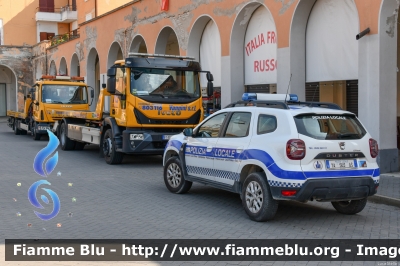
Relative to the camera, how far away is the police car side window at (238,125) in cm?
834

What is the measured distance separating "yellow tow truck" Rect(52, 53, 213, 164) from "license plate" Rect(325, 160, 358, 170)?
7.00 meters

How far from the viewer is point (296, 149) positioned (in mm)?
7312

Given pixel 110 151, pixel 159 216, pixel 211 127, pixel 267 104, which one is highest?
pixel 267 104

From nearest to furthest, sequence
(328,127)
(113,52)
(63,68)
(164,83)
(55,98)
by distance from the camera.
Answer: (328,127) → (164,83) → (55,98) → (113,52) → (63,68)

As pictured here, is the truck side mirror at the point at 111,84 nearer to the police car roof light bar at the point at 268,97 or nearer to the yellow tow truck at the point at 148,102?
the yellow tow truck at the point at 148,102

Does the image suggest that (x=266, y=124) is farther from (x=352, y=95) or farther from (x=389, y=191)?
(x=352, y=95)

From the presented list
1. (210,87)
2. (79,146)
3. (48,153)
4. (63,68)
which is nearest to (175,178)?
(48,153)

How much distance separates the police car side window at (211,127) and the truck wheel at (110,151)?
539 centimetres

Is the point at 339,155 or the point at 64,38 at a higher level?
the point at 64,38

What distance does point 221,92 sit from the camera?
738 inches

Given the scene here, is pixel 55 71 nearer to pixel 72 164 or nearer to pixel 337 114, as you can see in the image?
pixel 72 164

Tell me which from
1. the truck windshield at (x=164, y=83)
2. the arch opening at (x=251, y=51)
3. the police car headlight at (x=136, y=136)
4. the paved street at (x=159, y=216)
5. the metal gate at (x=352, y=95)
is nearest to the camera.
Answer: the paved street at (x=159, y=216)

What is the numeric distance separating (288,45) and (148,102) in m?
4.36

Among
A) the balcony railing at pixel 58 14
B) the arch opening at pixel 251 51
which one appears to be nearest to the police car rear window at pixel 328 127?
the arch opening at pixel 251 51
